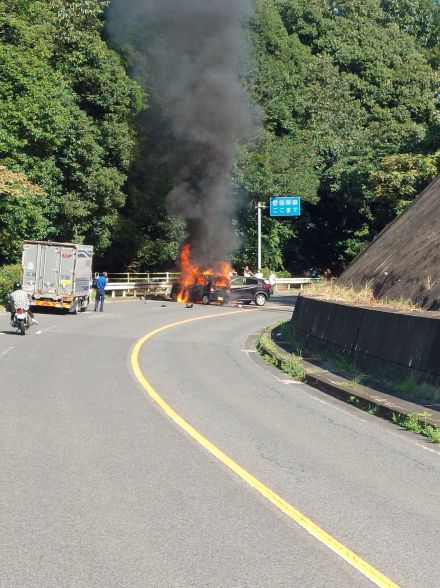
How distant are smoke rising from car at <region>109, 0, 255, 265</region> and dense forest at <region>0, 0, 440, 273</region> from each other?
67 centimetres

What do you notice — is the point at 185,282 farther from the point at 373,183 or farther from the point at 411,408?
the point at 411,408

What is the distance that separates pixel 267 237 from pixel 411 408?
157 feet

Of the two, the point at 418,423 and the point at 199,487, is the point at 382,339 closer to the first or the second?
the point at 418,423

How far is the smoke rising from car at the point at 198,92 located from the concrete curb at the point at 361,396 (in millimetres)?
28757

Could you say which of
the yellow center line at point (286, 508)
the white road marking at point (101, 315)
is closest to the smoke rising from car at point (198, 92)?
the white road marking at point (101, 315)

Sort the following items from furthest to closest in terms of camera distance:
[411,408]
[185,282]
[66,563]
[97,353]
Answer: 1. [185,282]
2. [97,353]
3. [411,408]
4. [66,563]

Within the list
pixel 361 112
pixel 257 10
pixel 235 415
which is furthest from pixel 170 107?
pixel 235 415

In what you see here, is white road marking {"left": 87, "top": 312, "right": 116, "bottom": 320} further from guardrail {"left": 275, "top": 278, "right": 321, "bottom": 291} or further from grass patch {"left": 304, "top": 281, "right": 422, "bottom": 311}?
guardrail {"left": 275, "top": 278, "right": 321, "bottom": 291}

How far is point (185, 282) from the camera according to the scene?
144 ft

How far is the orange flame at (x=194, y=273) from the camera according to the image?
40.7 metres

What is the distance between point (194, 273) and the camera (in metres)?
44.5

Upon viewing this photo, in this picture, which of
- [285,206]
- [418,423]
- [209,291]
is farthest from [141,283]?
[418,423]

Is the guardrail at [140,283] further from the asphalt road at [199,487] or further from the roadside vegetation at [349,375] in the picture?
the asphalt road at [199,487]

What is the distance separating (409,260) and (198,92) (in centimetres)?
2773
